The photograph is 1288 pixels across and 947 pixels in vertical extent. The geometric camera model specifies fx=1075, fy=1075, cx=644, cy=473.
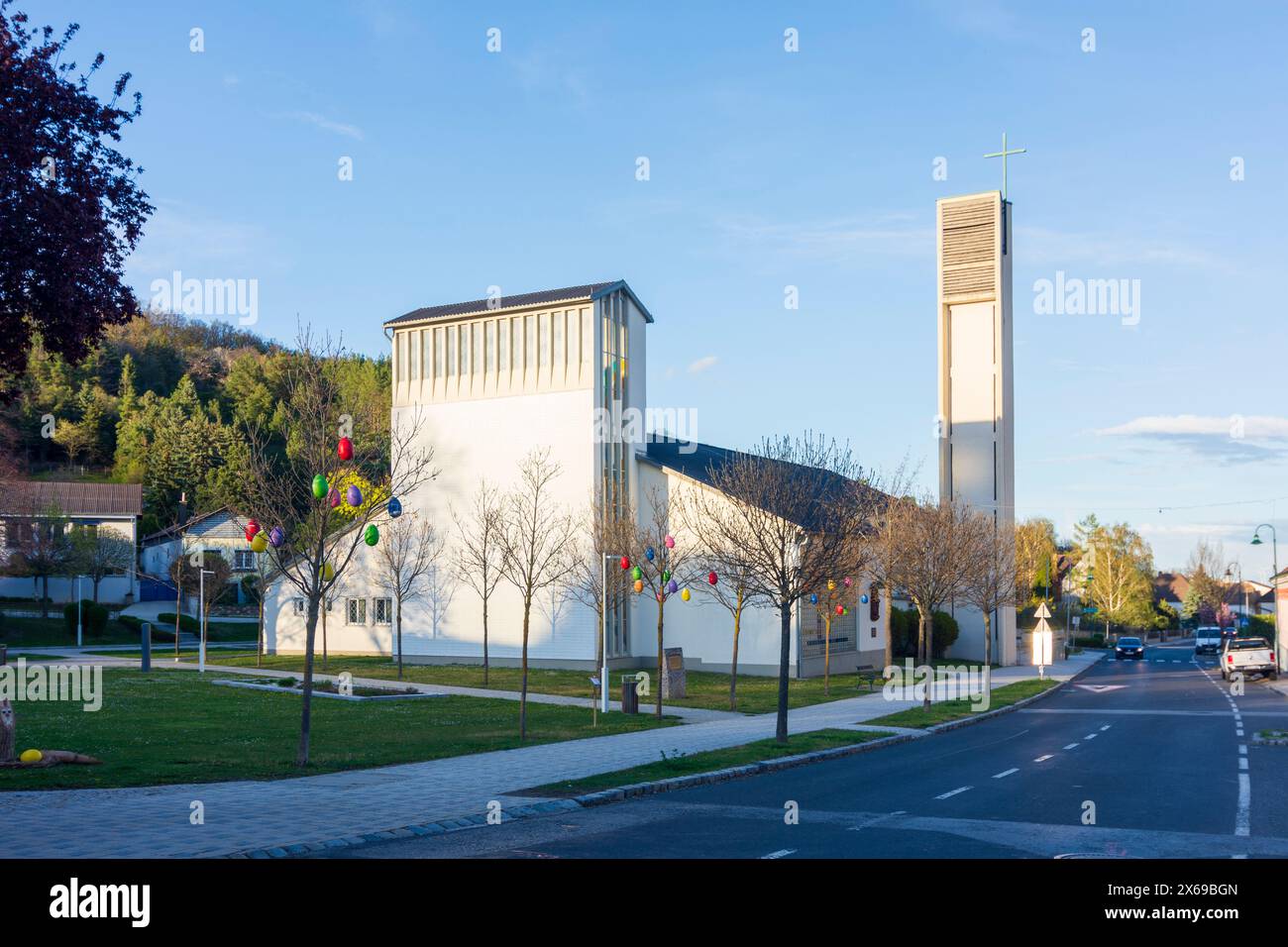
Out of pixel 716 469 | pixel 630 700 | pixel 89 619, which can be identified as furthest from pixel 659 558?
pixel 89 619

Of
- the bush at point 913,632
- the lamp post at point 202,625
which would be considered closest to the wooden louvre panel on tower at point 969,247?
the bush at point 913,632

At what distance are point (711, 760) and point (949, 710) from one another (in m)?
13.6

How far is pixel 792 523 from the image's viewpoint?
22016mm

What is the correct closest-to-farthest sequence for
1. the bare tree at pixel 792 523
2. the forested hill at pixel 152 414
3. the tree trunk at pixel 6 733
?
the tree trunk at pixel 6 733
the bare tree at pixel 792 523
the forested hill at pixel 152 414

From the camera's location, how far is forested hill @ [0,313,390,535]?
82562 millimetres

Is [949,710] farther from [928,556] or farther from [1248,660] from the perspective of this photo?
[1248,660]

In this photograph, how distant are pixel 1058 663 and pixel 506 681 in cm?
3649

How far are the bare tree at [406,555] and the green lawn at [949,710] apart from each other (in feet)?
65.3

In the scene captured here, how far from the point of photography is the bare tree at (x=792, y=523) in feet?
70.0

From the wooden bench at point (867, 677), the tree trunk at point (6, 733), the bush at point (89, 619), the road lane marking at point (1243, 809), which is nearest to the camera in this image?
the road lane marking at point (1243, 809)

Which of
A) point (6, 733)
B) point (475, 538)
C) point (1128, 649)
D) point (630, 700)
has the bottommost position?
point (1128, 649)

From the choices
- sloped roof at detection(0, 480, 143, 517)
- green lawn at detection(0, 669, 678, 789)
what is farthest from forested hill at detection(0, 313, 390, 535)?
green lawn at detection(0, 669, 678, 789)

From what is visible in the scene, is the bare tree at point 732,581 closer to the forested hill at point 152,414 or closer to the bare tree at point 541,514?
the bare tree at point 541,514
